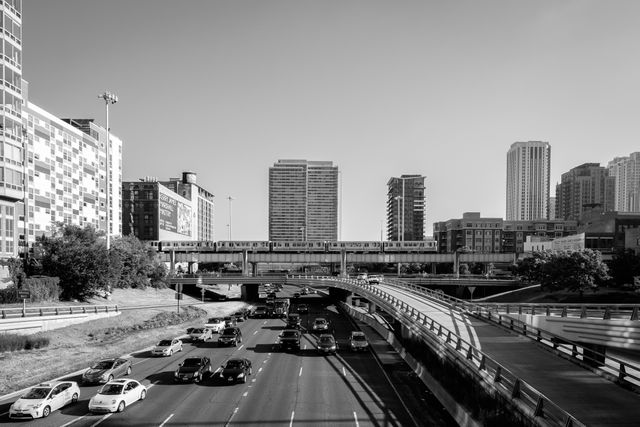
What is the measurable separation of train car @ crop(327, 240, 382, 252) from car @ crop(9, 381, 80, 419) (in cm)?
9471

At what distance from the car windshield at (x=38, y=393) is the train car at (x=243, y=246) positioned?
92.4 metres

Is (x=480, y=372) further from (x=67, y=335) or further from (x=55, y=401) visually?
(x=67, y=335)

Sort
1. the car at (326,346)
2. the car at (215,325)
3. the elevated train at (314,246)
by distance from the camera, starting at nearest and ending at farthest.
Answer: the car at (326,346) → the car at (215,325) → the elevated train at (314,246)

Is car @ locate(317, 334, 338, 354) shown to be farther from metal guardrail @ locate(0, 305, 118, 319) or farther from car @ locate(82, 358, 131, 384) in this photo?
metal guardrail @ locate(0, 305, 118, 319)

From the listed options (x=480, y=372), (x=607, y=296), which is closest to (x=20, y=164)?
(x=480, y=372)

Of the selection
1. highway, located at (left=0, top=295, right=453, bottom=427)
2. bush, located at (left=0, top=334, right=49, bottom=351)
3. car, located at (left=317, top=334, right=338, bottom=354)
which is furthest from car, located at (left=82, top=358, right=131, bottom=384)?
car, located at (left=317, top=334, right=338, bottom=354)

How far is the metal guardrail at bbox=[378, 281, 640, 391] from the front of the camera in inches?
768

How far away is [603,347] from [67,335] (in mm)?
43764

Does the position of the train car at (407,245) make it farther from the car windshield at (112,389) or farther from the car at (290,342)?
the car windshield at (112,389)

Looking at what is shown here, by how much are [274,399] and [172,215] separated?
159m

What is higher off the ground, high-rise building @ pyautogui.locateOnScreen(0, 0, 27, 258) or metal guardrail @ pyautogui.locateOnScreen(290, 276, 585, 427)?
high-rise building @ pyautogui.locateOnScreen(0, 0, 27, 258)

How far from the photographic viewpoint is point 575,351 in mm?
23547

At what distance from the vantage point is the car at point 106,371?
29297 millimetres

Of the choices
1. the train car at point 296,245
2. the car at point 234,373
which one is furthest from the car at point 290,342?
the train car at point 296,245
